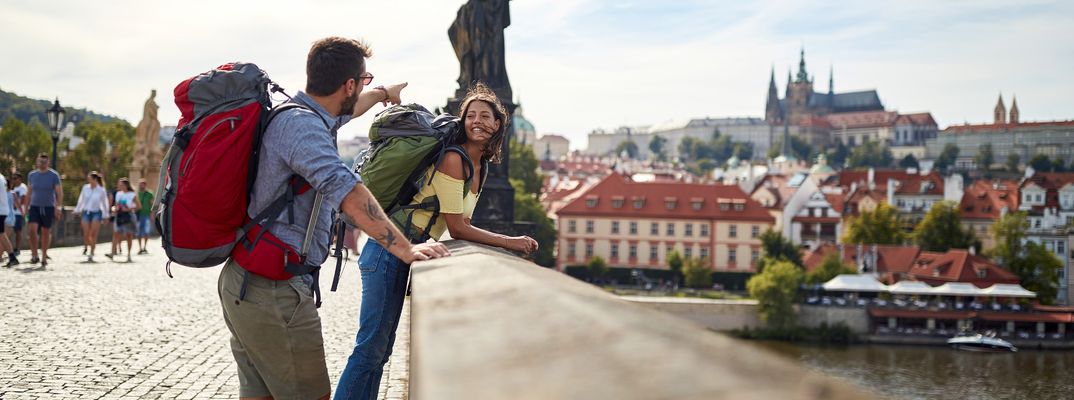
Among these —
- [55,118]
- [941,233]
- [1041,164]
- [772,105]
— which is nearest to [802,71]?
[772,105]

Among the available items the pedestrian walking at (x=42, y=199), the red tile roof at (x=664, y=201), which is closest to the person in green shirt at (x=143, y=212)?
the pedestrian walking at (x=42, y=199)

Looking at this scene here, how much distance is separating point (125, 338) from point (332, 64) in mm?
4404

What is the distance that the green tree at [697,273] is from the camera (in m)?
60.0

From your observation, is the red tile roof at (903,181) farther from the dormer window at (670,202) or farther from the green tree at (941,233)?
the dormer window at (670,202)

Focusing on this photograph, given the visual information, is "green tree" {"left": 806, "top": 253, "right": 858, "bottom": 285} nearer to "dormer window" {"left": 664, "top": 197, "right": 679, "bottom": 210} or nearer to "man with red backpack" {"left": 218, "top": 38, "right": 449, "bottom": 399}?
"dormer window" {"left": 664, "top": 197, "right": 679, "bottom": 210}

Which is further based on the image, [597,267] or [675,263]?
[675,263]

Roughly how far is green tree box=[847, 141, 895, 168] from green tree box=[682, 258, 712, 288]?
9595 cm

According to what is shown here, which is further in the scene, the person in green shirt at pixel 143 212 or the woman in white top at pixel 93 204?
the person in green shirt at pixel 143 212

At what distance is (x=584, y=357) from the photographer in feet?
3.44

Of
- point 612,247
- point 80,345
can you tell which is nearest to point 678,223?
point 612,247

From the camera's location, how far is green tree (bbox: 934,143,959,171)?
148875mm

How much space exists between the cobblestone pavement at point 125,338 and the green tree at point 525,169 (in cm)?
4783

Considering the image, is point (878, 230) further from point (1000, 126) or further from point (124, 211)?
point (1000, 126)

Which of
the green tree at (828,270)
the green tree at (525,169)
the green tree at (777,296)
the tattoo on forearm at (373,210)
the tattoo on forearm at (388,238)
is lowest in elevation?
the green tree at (777,296)
